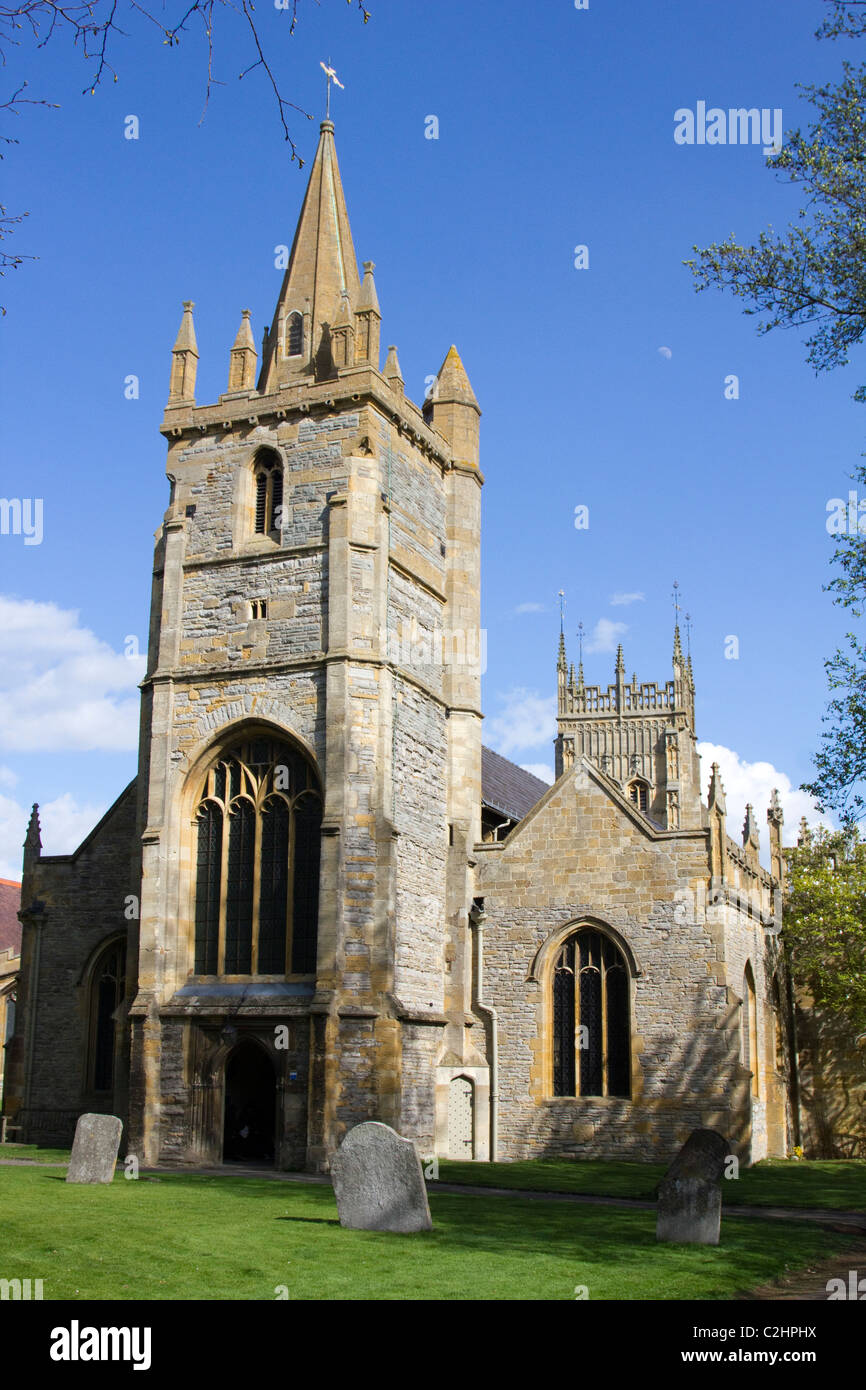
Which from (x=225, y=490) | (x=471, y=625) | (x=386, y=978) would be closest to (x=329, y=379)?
(x=225, y=490)

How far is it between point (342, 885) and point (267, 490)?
8.68 metres

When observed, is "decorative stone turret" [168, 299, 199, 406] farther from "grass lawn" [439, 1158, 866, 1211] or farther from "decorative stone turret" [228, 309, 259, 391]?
"grass lawn" [439, 1158, 866, 1211]

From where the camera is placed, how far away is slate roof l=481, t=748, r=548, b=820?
1325 inches

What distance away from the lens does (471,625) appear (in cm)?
3059

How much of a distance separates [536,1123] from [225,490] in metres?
14.2

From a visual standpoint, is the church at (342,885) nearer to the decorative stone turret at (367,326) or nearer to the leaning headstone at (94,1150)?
the decorative stone turret at (367,326)

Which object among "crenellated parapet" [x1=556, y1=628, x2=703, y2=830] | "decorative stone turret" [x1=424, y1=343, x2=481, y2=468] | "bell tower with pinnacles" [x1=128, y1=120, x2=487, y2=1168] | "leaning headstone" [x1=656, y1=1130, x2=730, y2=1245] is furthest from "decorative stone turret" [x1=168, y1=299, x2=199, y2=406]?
"crenellated parapet" [x1=556, y1=628, x2=703, y2=830]

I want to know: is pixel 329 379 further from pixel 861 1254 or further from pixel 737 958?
pixel 861 1254

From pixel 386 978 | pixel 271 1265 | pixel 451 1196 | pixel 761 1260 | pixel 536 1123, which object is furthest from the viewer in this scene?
pixel 536 1123

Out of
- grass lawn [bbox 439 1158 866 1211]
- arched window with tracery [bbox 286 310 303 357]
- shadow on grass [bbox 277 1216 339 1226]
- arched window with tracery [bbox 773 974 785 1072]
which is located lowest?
grass lawn [bbox 439 1158 866 1211]

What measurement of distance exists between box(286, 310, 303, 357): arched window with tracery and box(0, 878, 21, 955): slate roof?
2515cm

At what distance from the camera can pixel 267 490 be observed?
28141 mm

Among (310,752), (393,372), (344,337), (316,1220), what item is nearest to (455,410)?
(393,372)

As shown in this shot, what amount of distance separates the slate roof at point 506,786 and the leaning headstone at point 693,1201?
16.8 metres
